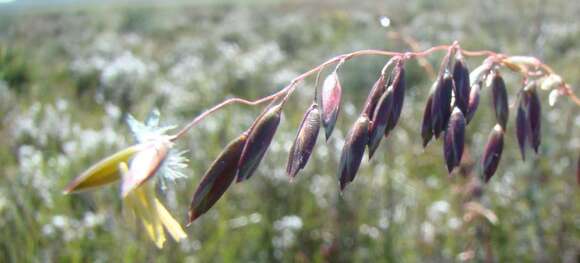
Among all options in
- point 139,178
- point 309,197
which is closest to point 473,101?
point 139,178

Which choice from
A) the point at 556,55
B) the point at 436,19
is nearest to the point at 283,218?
the point at 556,55

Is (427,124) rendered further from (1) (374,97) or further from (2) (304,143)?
(2) (304,143)

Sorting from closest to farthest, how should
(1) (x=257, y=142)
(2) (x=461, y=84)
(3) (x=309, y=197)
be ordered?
1. (1) (x=257, y=142)
2. (2) (x=461, y=84)
3. (3) (x=309, y=197)

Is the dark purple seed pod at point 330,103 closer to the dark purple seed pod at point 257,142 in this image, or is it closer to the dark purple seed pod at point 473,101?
the dark purple seed pod at point 257,142

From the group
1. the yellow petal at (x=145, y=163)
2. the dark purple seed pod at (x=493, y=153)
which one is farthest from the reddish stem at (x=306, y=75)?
the dark purple seed pod at (x=493, y=153)

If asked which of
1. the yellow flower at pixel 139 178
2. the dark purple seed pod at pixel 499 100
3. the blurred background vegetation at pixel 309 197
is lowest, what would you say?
the blurred background vegetation at pixel 309 197

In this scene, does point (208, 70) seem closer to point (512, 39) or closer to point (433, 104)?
point (512, 39)


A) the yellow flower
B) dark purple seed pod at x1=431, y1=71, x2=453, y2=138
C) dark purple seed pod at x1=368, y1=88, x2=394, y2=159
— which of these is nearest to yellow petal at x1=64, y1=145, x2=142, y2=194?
the yellow flower
